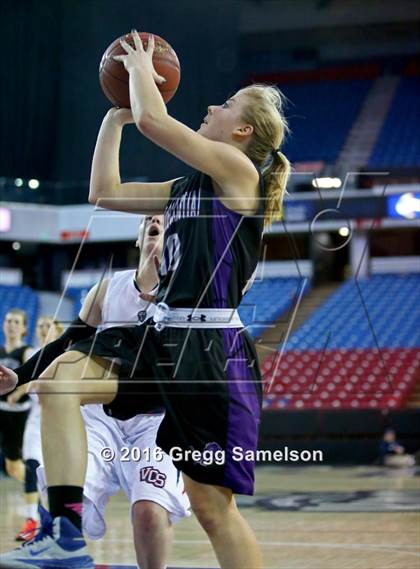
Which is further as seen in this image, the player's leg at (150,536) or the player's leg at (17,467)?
the player's leg at (17,467)

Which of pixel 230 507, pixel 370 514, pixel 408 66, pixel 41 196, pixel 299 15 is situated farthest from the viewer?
pixel 408 66

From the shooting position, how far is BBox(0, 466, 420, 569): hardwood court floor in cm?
521

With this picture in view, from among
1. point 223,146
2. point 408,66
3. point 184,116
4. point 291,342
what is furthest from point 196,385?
point 408,66

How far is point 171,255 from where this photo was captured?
312cm

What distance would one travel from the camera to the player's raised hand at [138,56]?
10.1ft

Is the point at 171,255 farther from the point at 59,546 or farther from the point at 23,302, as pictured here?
the point at 23,302

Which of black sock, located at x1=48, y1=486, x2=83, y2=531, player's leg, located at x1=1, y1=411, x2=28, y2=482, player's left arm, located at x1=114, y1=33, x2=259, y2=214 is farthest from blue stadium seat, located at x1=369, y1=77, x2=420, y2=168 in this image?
black sock, located at x1=48, y1=486, x2=83, y2=531

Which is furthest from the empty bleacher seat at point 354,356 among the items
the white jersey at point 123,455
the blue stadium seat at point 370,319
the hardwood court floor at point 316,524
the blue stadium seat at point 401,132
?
the white jersey at point 123,455

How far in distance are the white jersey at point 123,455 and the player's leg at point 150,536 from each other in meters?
0.06

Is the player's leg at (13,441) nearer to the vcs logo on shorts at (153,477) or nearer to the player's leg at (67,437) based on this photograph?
the vcs logo on shorts at (153,477)

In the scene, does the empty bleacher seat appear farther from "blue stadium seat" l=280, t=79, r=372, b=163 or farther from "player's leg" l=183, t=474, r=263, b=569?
"player's leg" l=183, t=474, r=263, b=569

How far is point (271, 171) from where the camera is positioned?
3.20 m

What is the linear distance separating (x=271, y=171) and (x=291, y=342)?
7834mm

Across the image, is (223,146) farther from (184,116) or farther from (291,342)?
(291,342)
